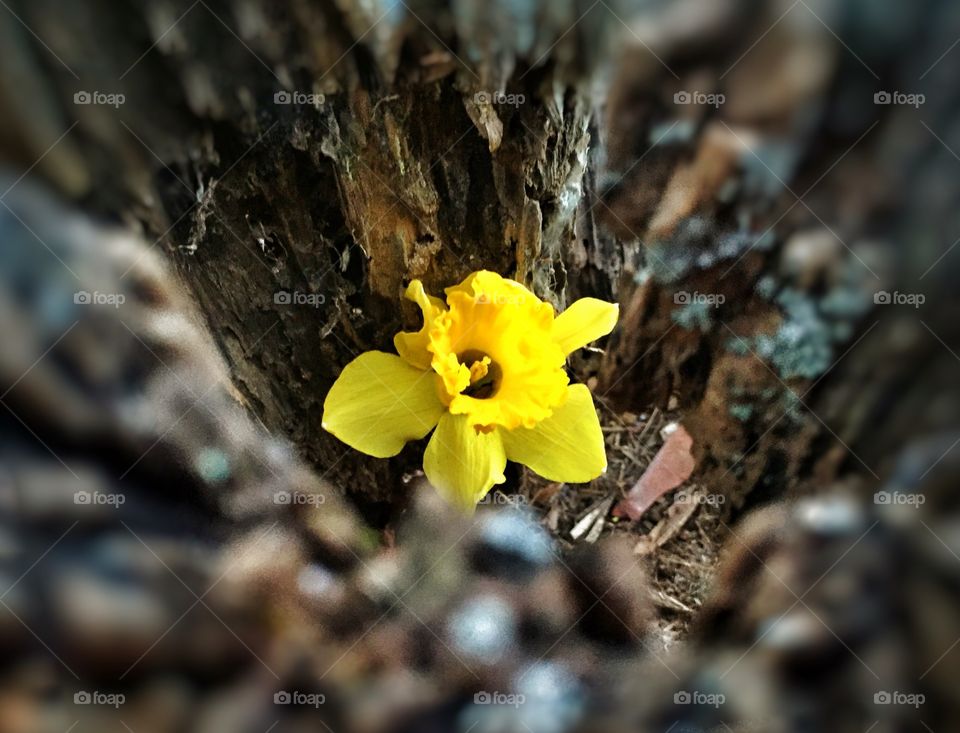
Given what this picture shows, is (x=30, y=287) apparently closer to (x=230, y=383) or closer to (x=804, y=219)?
(x=230, y=383)

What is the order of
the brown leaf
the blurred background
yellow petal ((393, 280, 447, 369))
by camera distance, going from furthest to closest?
the brown leaf
yellow petal ((393, 280, 447, 369))
the blurred background

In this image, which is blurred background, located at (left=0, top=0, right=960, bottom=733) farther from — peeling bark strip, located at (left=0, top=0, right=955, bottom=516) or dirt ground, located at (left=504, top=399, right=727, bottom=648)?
dirt ground, located at (left=504, top=399, right=727, bottom=648)

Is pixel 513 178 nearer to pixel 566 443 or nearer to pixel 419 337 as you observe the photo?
pixel 419 337

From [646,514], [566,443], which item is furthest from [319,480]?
[646,514]

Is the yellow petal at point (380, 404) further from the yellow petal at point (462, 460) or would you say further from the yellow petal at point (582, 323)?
the yellow petal at point (582, 323)

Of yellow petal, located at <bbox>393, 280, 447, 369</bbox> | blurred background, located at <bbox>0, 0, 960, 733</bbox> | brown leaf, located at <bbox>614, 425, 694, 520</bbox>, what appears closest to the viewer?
blurred background, located at <bbox>0, 0, 960, 733</bbox>

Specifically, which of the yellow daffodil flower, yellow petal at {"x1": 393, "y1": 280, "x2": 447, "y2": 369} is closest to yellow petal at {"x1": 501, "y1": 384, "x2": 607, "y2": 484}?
the yellow daffodil flower

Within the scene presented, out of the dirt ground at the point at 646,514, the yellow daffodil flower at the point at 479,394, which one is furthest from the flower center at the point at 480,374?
the dirt ground at the point at 646,514
